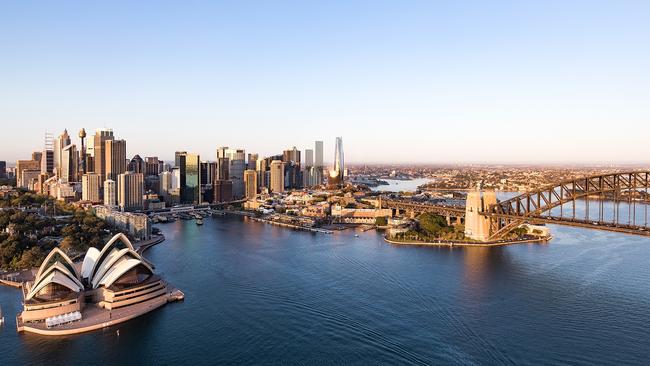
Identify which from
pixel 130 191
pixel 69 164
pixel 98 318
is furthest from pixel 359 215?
pixel 69 164

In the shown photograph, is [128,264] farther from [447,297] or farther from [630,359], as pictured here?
[630,359]

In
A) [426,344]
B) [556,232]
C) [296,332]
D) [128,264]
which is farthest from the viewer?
[556,232]

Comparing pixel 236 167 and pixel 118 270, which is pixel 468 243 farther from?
pixel 236 167

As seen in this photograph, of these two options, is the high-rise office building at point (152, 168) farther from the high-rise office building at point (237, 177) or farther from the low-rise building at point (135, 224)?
the low-rise building at point (135, 224)

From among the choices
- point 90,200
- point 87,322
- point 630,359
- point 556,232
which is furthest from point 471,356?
point 90,200

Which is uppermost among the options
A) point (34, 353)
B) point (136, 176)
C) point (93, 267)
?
point (136, 176)

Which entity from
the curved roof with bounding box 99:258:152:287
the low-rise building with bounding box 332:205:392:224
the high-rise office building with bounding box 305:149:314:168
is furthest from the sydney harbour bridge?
the high-rise office building with bounding box 305:149:314:168
